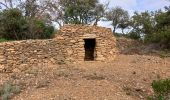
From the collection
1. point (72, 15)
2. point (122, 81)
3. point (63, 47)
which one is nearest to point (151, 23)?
point (72, 15)

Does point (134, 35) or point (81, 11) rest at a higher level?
point (81, 11)

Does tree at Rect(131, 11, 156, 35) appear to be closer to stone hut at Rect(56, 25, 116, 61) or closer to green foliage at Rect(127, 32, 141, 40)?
green foliage at Rect(127, 32, 141, 40)

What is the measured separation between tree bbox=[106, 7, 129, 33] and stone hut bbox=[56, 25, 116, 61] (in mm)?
16833

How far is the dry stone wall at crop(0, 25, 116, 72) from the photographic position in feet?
51.1

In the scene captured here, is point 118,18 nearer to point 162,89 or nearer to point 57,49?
point 57,49

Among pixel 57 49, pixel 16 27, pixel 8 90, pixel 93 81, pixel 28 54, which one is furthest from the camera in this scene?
pixel 16 27

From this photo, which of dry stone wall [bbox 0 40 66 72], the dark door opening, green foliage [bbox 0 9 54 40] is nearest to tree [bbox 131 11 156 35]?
green foliage [bbox 0 9 54 40]

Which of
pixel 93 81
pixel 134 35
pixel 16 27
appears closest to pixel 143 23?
pixel 134 35

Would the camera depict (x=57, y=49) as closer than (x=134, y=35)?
Yes

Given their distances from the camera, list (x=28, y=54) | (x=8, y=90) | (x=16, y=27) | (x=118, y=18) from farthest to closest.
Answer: (x=118, y=18)
(x=16, y=27)
(x=28, y=54)
(x=8, y=90)

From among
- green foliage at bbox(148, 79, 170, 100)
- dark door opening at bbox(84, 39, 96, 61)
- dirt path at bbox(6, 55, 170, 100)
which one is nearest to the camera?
green foliage at bbox(148, 79, 170, 100)

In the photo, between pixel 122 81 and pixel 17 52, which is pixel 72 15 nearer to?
pixel 17 52

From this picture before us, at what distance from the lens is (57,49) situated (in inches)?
637

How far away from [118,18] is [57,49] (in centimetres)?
1986
